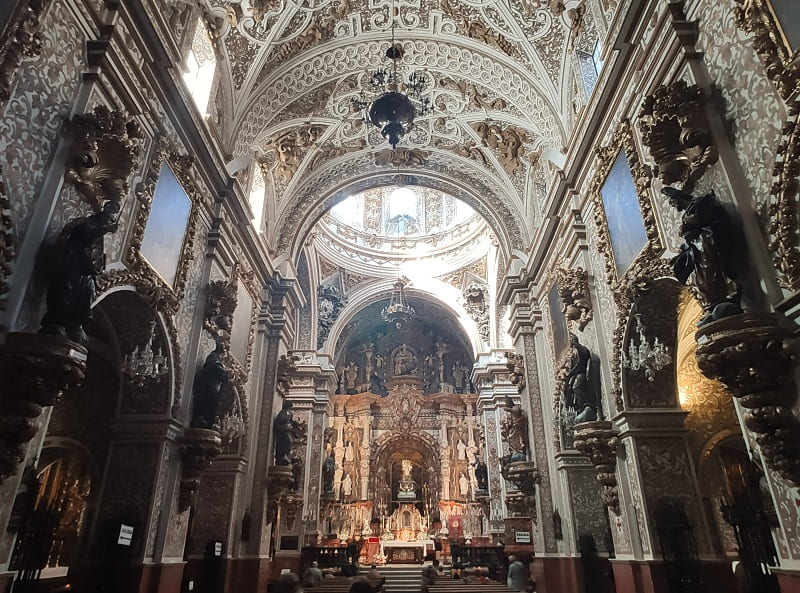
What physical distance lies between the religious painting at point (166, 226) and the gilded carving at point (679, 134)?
6.09m

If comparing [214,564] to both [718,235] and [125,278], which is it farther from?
[718,235]

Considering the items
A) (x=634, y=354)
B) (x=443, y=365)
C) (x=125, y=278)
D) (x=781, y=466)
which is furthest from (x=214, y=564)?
(x=443, y=365)

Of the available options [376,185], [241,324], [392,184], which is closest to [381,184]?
[376,185]

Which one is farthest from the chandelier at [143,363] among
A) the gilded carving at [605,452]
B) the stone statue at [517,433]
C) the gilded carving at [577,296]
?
the stone statue at [517,433]

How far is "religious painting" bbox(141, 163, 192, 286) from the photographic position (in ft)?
23.4

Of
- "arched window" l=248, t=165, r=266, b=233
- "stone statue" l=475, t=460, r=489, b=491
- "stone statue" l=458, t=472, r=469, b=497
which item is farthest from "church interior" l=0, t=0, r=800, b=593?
"stone statue" l=458, t=472, r=469, b=497

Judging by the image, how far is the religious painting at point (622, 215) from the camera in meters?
6.99

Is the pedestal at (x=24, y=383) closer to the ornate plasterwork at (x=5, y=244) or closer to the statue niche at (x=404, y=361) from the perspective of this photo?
the ornate plasterwork at (x=5, y=244)

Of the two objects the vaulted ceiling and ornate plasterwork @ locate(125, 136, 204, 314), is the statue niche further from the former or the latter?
ornate plasterwork @ locate(125, 136, 204, 314)

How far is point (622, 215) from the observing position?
7.40m

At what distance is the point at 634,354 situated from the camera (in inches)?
286

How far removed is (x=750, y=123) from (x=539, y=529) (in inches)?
349

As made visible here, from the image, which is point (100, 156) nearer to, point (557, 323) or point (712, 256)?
point (712, 256)

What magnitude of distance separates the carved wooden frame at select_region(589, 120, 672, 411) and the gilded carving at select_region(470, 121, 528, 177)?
14.4ft
